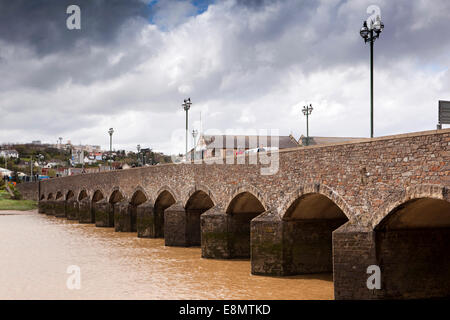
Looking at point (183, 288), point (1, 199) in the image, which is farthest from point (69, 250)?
point (1, 199)

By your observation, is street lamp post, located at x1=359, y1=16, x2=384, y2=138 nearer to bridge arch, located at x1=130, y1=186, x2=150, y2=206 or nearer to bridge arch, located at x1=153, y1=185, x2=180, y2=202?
bridge arch, located at x1=153, y1=185, x2=180, y2=202

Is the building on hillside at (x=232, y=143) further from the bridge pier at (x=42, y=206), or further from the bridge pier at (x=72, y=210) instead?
the bridge pier at (x=72, y=210)

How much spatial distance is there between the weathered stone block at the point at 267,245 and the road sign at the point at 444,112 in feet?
18.8

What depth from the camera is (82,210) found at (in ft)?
136

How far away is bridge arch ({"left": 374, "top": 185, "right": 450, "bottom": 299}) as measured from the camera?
12.0 meters

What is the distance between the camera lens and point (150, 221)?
2756cm

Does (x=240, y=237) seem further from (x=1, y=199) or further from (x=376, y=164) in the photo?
(x=1, y=199)

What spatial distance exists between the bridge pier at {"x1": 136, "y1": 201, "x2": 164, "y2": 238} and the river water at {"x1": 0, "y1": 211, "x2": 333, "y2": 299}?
164 cm

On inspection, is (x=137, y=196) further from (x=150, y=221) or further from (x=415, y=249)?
Answer: (x=415, y=249)

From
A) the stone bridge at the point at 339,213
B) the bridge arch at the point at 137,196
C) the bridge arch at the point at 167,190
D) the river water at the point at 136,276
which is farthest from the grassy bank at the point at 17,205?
the stone bridge at the point at 339,213

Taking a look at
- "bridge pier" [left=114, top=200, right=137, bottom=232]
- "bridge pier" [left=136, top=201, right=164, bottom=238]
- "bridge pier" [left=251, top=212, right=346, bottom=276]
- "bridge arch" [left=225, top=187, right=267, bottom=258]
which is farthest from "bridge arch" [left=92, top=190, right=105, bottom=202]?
"bridge pier" [left=251, top=212, right=346, bottom=276]

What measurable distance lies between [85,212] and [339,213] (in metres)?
29.3

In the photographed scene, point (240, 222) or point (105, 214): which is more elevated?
point (240, 222)

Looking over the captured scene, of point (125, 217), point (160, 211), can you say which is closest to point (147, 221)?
point (160, 211)
